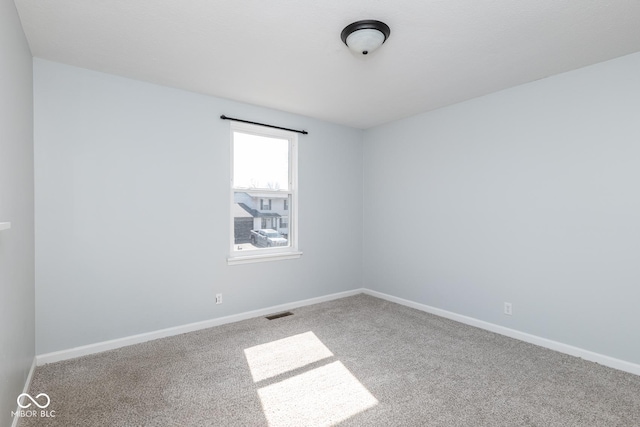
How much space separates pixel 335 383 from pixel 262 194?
2299 mm

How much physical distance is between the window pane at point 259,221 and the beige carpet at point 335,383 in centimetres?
105

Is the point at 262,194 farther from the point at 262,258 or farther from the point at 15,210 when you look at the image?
the point at 15,210

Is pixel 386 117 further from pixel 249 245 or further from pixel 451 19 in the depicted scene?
pixel 249 245

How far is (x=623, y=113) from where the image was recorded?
8.15 feet

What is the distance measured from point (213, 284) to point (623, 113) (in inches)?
156

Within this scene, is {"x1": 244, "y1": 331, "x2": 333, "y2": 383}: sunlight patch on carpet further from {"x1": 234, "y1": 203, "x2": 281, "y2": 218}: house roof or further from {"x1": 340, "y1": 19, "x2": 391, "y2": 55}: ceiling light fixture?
{"x1": 340, "y1": 19, "x2": 391, "y2": 55}: ceiling light fixture

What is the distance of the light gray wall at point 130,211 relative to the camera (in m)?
2.58

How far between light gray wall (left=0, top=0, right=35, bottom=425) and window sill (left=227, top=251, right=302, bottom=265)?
1679mm

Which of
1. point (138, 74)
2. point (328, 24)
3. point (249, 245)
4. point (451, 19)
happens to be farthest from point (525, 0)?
point (249, 245)

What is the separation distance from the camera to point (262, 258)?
3.76m

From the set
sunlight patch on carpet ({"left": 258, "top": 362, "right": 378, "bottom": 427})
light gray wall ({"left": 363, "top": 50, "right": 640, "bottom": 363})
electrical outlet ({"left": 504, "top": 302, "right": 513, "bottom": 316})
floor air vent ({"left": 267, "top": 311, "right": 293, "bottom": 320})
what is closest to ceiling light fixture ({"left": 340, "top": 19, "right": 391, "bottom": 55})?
light gray wall ({"left": 363, "top": 50, "right": 640, "bottom": 363})

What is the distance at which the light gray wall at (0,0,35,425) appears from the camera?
5.15 ft

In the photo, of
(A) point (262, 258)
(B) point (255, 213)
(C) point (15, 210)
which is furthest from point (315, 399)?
(B) point (255, 213)

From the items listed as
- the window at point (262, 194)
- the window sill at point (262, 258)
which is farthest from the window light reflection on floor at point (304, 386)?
the window at point (262, 194)
